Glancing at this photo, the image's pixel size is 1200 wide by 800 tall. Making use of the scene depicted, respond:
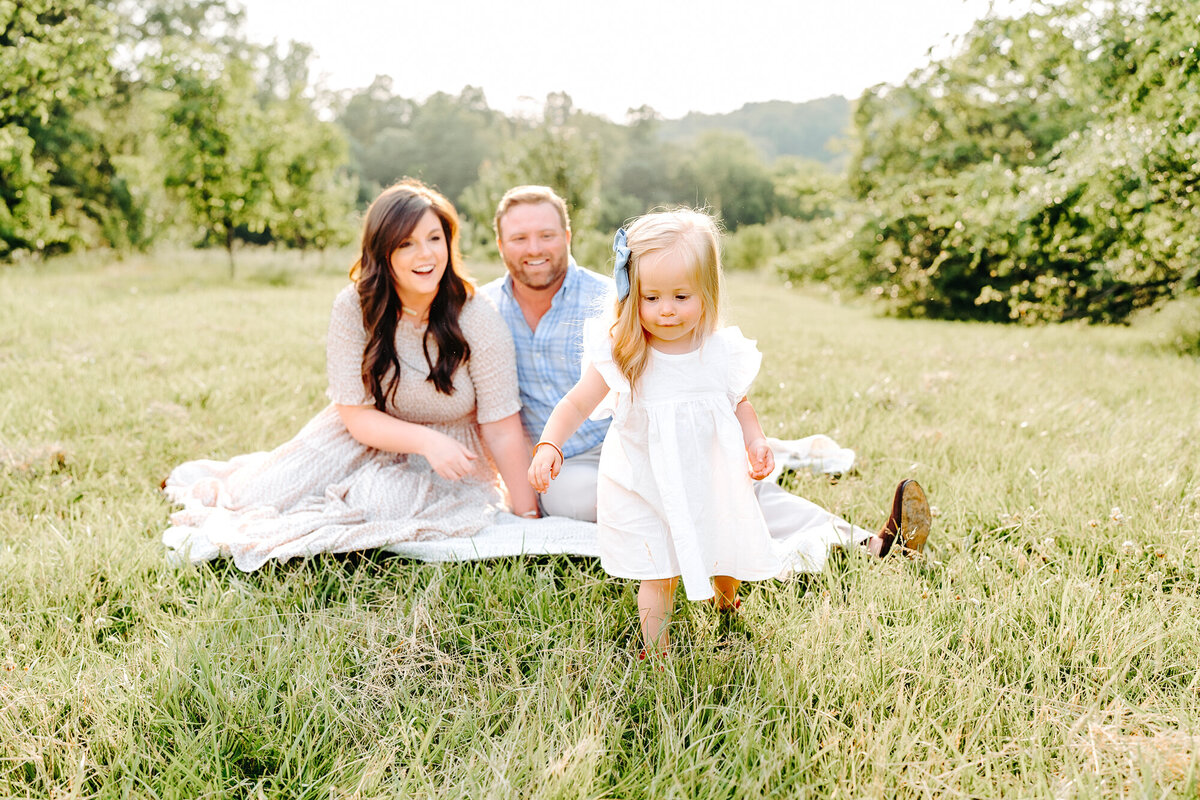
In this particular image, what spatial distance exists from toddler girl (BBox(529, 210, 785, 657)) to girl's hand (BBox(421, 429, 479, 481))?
36.0 inches

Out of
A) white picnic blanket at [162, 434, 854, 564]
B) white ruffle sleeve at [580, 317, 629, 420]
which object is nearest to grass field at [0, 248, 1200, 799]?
white picnic blanket at [162, 434, 854, 564]

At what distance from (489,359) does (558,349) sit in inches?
16.1

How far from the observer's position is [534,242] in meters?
3.62

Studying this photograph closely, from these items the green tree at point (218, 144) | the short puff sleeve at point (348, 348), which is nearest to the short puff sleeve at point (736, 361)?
the short puff sleeve at point (348, 348)

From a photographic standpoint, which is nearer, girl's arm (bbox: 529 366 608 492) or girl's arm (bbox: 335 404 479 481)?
girl's arm (bbox: 529 366 608 492)

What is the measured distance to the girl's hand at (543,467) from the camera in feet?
7.38

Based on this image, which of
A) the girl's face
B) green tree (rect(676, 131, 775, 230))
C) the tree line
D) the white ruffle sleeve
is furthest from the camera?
green tree (rect(676, 131, 775, 230))

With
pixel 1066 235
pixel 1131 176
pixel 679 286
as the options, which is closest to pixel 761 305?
pixel 1066 235

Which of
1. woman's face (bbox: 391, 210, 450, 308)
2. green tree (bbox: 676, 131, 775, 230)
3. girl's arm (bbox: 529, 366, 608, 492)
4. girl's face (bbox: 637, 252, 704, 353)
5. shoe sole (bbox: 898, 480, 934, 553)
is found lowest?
shoe sole (bbox: 898, 480, 934, 553)

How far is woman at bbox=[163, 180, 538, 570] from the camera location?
3.22 meters

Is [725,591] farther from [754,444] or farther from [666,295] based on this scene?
[666,295]

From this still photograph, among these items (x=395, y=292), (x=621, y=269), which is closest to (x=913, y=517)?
(x=621, y=269)

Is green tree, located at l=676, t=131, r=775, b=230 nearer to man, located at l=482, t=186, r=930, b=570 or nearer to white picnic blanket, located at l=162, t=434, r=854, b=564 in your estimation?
man, located at l=482, t=186, r=930, b=570

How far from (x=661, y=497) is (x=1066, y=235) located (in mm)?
8632
